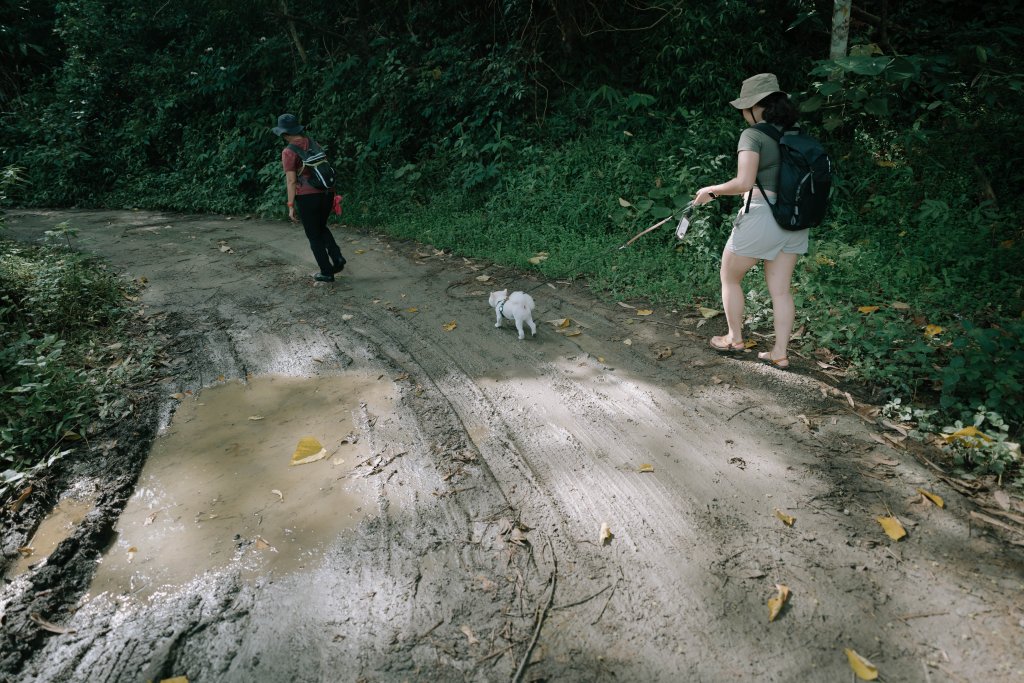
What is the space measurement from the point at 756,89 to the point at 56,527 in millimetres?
4828

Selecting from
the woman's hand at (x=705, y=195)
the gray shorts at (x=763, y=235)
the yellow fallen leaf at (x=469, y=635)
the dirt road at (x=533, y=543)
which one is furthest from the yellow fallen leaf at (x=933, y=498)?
the yellow fallen leaf at (x=469, y=635)

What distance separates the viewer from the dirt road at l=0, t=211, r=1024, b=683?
2213mm

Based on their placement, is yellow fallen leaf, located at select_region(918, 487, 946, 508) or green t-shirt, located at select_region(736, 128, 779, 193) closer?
yellow fallen leaf, located at select_region(918, 487, 946, 508)

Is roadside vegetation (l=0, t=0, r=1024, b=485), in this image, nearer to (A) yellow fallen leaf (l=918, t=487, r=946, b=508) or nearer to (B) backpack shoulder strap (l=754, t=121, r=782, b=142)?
(A) yellow fallen leaf (l=918, t=487, r=946, b=508)

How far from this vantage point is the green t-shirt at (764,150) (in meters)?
3.49

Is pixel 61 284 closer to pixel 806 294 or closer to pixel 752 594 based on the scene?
pixel 752 594

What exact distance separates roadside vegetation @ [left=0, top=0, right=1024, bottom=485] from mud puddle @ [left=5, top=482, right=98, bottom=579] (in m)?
0.62

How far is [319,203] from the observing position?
6277mm

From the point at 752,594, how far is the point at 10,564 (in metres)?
3.65

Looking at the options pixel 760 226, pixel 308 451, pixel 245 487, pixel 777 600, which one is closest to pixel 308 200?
pixel 308 451

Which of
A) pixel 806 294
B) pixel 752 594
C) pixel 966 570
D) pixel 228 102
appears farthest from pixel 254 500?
pixel 228 102

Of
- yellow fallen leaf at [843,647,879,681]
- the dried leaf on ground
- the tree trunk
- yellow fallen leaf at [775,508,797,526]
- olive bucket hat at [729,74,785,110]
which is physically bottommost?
yellow fallen leaf at [843,647,879,681]

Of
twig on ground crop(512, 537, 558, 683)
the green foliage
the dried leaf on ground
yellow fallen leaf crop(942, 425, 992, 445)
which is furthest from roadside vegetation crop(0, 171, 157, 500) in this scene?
yellow fallen leaf crop(942, 425, 992, 445)

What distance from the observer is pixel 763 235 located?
3.75m
